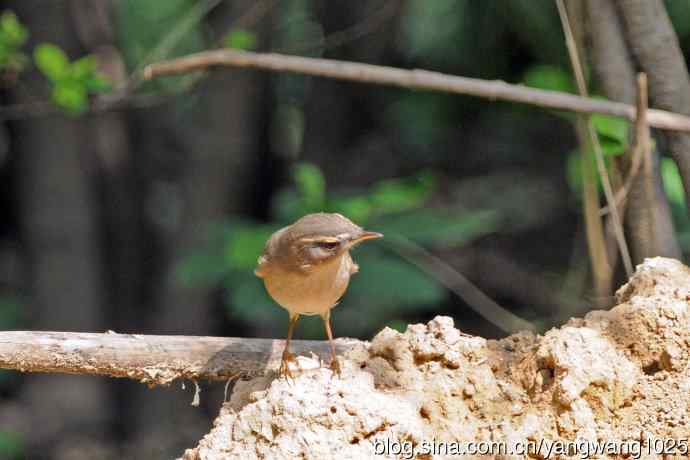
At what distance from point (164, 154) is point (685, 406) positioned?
8705mm

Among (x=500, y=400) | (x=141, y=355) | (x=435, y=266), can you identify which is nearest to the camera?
(x=500, y=400)

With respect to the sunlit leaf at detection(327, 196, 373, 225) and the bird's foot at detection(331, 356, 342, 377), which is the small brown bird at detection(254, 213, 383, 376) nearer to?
the bird's foot at detection(331, 356, 342, 377)

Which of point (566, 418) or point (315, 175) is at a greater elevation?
point (315, 175)

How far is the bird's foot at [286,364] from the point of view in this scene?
3.08m

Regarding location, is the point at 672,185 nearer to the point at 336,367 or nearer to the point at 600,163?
the point at 600,163

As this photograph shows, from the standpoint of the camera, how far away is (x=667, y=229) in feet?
11.9

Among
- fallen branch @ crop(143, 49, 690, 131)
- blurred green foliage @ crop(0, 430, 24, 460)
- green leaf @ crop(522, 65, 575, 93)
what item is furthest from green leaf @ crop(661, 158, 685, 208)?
blurred green foliage @ crop(0, 430, 24, 460)

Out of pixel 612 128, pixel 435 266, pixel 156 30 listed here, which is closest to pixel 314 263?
pixel 612 128

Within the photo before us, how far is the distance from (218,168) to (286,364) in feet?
19.7

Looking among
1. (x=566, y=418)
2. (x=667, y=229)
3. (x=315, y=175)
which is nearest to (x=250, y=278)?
(x=315, y=175)

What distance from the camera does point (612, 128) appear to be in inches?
148

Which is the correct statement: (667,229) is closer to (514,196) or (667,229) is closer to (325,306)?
(325,306)

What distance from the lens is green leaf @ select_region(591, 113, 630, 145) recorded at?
3738 mm

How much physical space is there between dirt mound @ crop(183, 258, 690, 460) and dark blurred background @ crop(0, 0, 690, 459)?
4.64 metres
